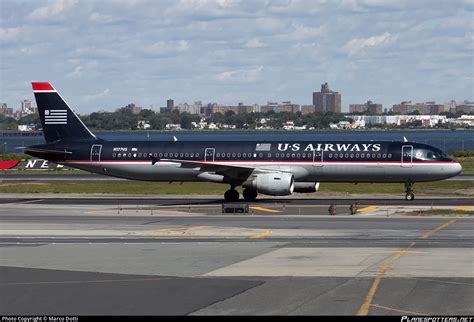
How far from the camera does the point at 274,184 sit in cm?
5712

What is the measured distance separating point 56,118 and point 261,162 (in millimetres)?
15633

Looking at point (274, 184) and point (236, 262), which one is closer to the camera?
point (236, 262)

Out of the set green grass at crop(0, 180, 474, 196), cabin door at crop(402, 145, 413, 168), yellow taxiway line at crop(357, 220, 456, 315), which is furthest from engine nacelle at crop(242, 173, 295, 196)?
yellow taxiway line at crop(357, 220, 456, 315)

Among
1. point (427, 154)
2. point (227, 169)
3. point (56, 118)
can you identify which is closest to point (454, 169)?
point (427, 154)

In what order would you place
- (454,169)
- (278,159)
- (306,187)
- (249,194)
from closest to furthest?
(454,169) < (278,159) < (306,187) < (249,194)

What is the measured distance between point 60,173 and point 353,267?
68.1 m

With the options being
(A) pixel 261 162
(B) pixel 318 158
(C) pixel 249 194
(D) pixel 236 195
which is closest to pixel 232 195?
(D) pixel 236 195

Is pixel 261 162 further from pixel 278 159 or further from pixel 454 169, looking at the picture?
pixel 454 169

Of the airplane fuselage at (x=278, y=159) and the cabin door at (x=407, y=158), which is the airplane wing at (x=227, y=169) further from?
the cabin door at (x=407, y=158)

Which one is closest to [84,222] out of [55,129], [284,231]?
[284,231]

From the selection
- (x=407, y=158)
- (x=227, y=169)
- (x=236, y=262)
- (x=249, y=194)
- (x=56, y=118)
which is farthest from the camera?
(x=56, y=118)

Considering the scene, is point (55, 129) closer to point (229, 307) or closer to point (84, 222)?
point (84, 222)

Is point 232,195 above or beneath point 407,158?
beneath

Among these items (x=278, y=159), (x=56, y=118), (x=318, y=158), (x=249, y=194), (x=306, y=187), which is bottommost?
(x=249, y=194)
